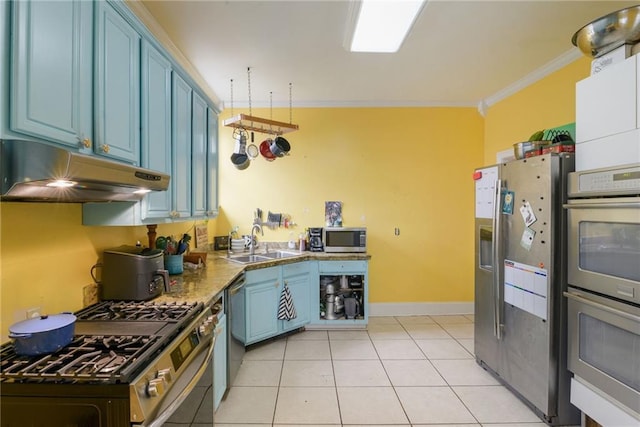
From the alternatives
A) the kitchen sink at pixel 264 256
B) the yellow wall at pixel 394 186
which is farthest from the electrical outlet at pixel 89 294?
the yellow wall at pixel 394 186

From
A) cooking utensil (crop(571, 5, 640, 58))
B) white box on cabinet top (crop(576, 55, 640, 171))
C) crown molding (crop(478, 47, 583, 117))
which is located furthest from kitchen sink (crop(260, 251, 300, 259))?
crown molding (crop(478, 47, 583, 117))

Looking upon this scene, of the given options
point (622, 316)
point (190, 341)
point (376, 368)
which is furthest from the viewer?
point (376, 368)

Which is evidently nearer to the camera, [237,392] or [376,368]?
[237,392]

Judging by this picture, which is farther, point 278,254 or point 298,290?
point 278,254

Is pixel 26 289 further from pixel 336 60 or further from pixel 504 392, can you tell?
pixel 504 392

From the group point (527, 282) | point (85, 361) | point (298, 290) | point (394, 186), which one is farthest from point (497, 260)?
point (85, 361)

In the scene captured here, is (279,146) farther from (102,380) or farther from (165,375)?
(102,380)

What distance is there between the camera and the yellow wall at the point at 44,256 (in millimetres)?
1173

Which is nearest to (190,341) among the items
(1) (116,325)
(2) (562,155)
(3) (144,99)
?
(1) (116,325)

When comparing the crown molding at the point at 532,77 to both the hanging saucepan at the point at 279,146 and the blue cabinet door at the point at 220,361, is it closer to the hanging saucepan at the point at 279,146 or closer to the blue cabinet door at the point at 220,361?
the hanging saucepan at the point at 279,146

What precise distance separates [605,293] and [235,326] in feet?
7.76

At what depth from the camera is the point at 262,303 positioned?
9.30ft

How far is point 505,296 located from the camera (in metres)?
2.21

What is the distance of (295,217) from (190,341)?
8.10 ft
